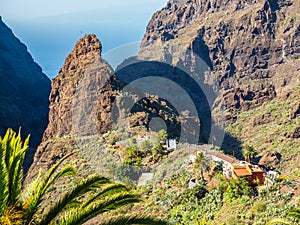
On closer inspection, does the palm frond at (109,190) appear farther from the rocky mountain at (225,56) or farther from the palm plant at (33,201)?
the rocky mountain at (225,56)

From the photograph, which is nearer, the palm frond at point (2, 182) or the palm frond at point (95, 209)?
the palm frond at point (2, 182)

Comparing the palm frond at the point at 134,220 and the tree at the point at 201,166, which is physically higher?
the tree at the point at 201,166

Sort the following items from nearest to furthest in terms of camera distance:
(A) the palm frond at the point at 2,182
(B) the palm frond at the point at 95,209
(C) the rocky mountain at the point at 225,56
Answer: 1. (A) the palm frond at the point at 2,182
2. (B) the palm frond at the point at 95,209
3. (C) the rocky mountain at the point at 225,56

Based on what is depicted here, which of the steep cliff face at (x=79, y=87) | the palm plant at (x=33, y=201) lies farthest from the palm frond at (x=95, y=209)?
the steep cliff face at (x=79, y=87)

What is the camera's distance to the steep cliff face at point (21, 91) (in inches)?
3435

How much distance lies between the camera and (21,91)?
327 ft

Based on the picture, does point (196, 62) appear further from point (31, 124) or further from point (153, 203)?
point (153, 203)

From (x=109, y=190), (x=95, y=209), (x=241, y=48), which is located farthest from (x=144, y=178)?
(x=241, y=48)

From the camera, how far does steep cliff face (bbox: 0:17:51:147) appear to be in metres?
87.2

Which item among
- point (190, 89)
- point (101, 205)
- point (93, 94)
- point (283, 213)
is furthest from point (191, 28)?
point (101, 205)

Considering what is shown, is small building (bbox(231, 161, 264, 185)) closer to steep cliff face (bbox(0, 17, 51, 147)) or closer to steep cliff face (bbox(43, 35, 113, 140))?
steep cliff face (bbox(43, 35, 113, 140))

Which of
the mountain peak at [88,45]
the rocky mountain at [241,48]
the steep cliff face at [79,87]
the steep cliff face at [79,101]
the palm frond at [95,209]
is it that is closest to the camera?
the palm frond at [95,209]

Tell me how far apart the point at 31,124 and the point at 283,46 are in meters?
88.8

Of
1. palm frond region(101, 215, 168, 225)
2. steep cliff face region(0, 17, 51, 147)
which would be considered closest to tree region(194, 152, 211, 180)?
palm frond region(101, 215, 168, 225)
